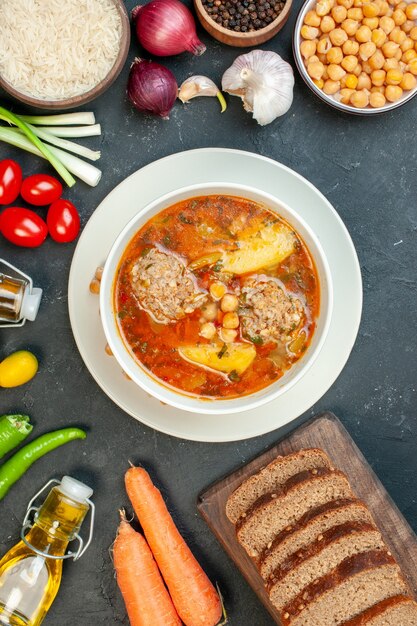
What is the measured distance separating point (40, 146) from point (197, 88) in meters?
0.97

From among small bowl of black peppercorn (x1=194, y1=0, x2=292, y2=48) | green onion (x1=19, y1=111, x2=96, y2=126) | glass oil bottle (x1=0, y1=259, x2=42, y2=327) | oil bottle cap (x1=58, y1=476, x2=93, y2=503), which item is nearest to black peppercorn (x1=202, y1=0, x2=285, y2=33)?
small bowl of black peppercorn (x1=194, y1=0, x2=292, y2=48)

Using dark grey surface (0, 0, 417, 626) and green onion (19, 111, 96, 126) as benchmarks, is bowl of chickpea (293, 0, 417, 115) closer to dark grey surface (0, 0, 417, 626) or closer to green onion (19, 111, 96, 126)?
dark grey surface (0, 0, 417, 626)

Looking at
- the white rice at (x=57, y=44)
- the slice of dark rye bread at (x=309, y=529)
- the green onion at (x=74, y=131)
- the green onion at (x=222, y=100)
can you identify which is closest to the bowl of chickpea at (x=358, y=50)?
the green onion at (x=222, y=100)

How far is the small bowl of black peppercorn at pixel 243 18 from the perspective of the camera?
139 inches

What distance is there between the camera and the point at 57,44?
Answer: 3533 mm

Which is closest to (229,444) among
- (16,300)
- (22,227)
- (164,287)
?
(164,287)

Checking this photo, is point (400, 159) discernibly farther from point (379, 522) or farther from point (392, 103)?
point (379, 522)

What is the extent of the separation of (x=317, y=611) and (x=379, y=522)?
633 millimetres

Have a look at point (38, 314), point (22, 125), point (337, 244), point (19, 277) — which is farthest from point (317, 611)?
point (22, 125)

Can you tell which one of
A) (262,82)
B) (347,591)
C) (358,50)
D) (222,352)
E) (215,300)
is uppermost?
(262,82)

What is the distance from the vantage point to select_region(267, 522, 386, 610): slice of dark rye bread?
3463 mm

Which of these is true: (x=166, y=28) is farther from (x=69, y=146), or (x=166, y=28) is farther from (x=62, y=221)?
(x=62, y=221)

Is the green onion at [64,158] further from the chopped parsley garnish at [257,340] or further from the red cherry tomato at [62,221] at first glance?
the chopped parsley garnish at [257,340]

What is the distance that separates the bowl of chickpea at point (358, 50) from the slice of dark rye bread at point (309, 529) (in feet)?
7.46
